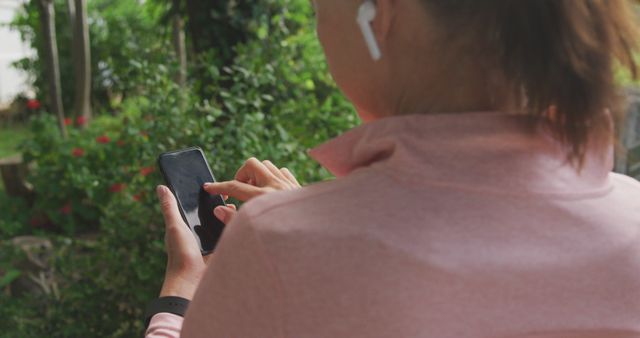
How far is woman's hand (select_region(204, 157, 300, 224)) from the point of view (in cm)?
127

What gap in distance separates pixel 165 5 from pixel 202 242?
173 inches

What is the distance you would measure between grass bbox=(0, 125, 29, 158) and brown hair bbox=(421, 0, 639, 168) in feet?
31.1

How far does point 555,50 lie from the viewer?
3.08ft

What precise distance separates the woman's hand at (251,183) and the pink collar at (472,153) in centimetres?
30

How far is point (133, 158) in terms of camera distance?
13.7 feet

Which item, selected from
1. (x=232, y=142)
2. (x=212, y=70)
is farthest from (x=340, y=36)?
(x=212, y=70)

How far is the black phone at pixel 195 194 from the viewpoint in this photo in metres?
1.39

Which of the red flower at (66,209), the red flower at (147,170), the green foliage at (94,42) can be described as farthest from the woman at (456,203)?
the green foliage at (94,42)

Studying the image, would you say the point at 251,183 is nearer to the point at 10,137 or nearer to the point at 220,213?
the point at 220,213

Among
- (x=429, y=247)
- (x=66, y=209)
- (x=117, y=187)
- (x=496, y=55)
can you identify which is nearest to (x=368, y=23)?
(x=496, y=55)

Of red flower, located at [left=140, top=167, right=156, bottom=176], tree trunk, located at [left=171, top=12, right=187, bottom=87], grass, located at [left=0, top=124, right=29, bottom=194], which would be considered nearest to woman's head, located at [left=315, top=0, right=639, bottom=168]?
red flower, located at [left=140, top=167, right=156, bottom=176]

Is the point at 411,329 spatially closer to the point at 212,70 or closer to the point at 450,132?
the point at 450,132

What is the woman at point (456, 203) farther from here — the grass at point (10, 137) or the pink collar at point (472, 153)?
the grass at point (10, 137)

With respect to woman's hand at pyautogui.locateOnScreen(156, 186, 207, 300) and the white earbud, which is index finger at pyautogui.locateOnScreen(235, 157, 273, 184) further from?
the white earbud
